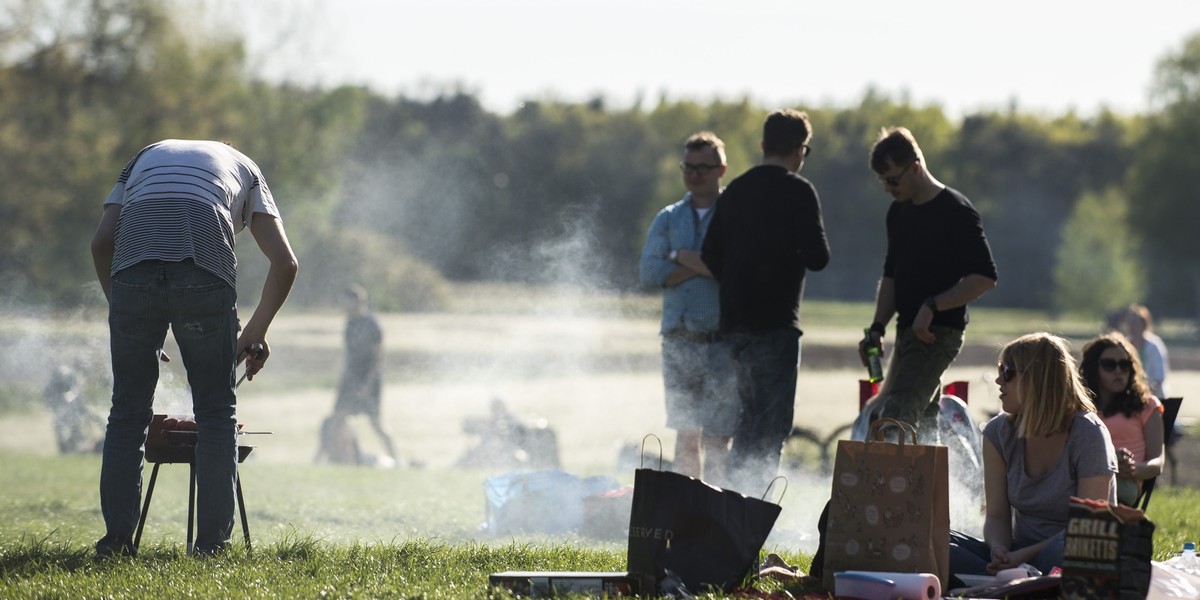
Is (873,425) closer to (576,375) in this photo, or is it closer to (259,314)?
(259,314)

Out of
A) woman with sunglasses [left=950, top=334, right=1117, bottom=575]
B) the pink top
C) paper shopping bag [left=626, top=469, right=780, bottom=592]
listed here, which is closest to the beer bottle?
the pink top

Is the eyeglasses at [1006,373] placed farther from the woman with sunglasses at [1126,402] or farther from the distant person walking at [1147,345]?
the distant person walking at [1147,345]

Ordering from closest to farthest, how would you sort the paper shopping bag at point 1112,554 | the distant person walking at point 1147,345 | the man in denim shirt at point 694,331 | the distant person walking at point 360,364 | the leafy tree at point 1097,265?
the paper shopping bag at point 1112,554, the man in denim shirt at point 694,331, the distant person walking at point 1147,345, the distant person walking at point 360,364, the leafy tree at point 1097,265

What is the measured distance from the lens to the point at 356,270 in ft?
162

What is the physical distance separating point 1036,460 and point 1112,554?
961mm

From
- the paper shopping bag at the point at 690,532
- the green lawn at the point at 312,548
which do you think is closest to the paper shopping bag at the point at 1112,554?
the paper shopping bag at the point at 690,532

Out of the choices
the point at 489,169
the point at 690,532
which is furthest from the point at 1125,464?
the point at 489,169

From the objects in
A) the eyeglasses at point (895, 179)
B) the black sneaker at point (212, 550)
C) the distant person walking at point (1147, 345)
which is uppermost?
the eyeglasses at point (895, 179)

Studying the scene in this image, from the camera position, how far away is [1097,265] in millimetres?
59219

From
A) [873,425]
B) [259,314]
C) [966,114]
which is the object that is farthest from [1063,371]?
[966,114]

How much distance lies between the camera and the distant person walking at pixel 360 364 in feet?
48.8

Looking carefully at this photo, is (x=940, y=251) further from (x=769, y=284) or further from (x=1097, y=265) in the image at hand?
(x=1097, y=265)

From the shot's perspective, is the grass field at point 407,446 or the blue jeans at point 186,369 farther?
the blue jeans at point 186,369

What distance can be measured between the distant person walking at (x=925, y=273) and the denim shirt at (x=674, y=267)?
3.32 feet
